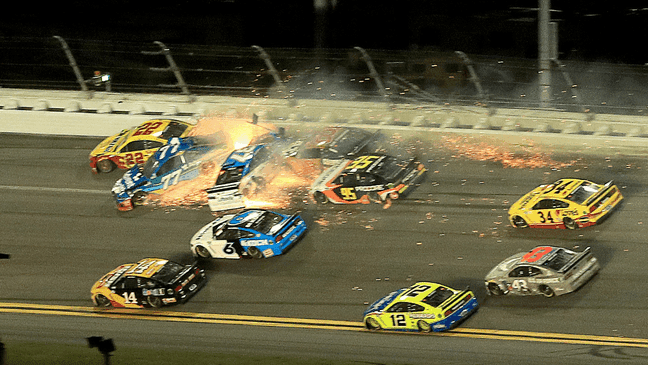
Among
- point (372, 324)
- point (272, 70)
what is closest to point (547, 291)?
point (372, 324)

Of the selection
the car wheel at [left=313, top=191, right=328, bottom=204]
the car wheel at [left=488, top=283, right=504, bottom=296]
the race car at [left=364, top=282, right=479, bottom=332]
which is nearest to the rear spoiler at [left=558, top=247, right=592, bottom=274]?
the car wheel at [left=488, top=283, right=504, bottom=296]

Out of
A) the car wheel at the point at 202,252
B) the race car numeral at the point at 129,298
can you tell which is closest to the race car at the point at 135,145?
the car wheel at the point at 202,252

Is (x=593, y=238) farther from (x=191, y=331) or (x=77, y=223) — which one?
(x=77, y=223)

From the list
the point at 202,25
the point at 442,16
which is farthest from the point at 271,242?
the point at 202,25

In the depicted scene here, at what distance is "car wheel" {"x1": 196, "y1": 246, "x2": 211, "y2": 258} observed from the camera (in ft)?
67.3

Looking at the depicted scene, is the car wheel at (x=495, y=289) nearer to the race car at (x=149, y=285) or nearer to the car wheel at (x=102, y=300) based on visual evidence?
the race car at (x=149, y=285)

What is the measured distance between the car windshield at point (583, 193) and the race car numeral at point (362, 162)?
4712 millimetres

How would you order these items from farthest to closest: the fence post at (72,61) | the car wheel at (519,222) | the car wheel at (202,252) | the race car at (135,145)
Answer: the fence post at (72,61), the race car at (135,145), the car wheel at (202,252), the car wheel at (519,222)

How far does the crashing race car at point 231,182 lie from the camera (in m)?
22.1

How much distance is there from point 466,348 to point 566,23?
1994 cm

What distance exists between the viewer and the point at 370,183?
21.6 meters

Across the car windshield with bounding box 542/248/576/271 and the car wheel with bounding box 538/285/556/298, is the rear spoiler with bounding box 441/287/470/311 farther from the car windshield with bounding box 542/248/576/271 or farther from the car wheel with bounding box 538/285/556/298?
the car windshield with bounding box 542/248/576/271

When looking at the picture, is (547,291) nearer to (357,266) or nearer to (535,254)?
(535,254)

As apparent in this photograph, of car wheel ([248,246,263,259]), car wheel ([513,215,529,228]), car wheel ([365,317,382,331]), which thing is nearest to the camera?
car wheel ([365,317,382,331])
